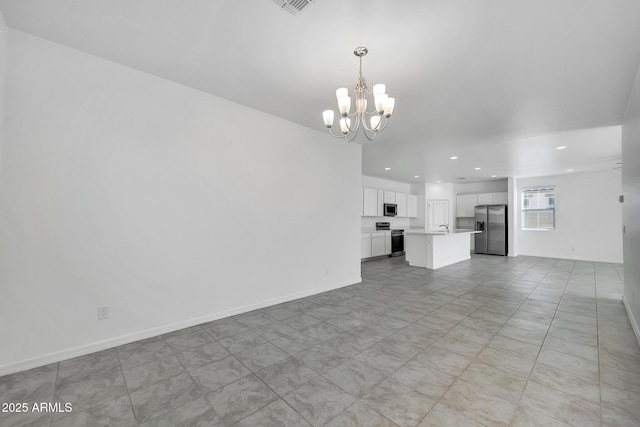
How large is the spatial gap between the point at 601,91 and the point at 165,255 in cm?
519

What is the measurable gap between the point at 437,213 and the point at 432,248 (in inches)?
162

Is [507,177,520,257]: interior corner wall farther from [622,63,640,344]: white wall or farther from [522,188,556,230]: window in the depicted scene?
[622,63,640,344]: white wall

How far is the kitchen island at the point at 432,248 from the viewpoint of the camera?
22.6 feet

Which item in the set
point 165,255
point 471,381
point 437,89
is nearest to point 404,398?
point 471,381

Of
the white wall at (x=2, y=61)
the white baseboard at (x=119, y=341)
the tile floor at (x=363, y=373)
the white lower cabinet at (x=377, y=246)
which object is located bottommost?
the tile floor at (x=363, y=373)

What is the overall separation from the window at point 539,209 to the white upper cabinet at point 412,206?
340 cm

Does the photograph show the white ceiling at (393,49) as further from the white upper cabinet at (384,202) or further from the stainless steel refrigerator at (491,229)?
the stainless steel refrigerator at (491,229)

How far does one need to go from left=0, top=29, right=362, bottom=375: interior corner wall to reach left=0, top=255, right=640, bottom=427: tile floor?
326 millimetres

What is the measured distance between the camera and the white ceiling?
78.0 inches

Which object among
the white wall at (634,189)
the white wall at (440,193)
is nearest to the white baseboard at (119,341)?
the white wall at (634,189)

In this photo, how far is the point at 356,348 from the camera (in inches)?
105

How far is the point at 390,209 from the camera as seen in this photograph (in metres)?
8.99

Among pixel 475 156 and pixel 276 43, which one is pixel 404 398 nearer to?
pixel 276 43

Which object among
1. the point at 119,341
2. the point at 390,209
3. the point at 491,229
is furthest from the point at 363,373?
the point at 491,229
